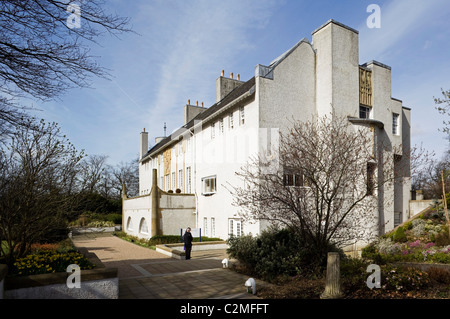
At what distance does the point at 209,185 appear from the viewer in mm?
24781

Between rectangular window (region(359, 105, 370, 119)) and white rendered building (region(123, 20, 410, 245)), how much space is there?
7cm

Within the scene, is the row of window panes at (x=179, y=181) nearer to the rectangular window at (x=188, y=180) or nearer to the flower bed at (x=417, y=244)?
the rectangular window at (x=188, y=180)

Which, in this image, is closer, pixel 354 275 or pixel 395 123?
pixel 354 275

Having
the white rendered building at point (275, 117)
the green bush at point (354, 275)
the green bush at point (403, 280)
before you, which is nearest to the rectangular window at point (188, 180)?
the white rendered building at point (275, 117)

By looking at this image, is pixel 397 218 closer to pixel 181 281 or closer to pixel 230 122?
pixel 230 122

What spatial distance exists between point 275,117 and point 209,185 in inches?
327

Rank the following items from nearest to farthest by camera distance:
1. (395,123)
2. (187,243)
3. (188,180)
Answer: (187,243) < (395,123) < (188,180)

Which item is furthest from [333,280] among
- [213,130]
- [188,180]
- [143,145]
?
[143,145]

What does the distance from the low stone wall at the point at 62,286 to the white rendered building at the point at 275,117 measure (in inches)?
421

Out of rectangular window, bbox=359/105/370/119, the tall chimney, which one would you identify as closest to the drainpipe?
rectangular window, bbox=359/105/370/119

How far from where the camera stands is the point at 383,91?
2317 centimetres

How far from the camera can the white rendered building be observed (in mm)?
19234

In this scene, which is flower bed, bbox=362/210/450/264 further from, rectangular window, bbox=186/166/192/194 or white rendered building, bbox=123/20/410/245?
rectangular window, bbox=186/166/192/194
